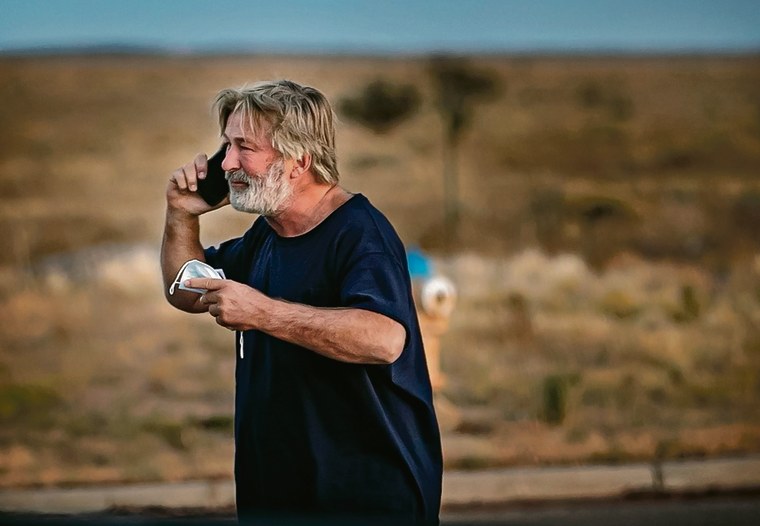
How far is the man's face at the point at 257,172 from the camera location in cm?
336

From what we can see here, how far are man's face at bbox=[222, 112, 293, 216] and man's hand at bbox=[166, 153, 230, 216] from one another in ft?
0.51

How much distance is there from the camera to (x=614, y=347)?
41.2 ft

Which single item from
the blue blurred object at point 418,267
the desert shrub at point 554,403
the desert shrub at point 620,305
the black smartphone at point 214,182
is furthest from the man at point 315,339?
the desert shrub at point 620,305

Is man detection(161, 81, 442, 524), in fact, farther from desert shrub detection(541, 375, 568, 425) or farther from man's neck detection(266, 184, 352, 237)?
desert shrub detection(541, 375, 568, 425)

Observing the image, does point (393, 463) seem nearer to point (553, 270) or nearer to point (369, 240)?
point (369, 240)

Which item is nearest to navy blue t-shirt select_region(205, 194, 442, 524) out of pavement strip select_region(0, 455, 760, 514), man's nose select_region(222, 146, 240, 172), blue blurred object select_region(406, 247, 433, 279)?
man's nose select_region(222, 146, 240, 172)

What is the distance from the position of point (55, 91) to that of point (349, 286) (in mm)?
46285

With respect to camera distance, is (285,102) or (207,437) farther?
(207,437)

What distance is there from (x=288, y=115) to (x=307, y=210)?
230 mm

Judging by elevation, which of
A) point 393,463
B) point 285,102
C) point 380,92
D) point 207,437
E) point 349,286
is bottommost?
point 207,437

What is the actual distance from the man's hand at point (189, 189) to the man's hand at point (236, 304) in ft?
1.46

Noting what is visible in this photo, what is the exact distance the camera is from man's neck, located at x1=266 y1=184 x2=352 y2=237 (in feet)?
11.1

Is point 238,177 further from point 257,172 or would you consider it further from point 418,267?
point 418,267

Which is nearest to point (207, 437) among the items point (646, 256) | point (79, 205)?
point (646, 256)
